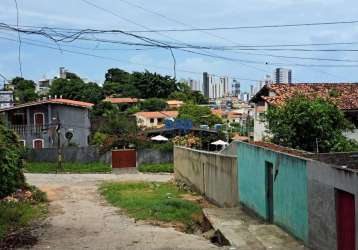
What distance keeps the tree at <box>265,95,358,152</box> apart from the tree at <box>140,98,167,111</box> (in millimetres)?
67057

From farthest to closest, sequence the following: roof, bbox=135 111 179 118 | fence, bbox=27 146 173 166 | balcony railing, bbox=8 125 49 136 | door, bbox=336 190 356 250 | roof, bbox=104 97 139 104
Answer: roof, bbox=104 97 139 104 < roof, bbox=135 111 179 118 < balcony railing, bbox=8 125 49 136 < fence, bbox=27 146 173 166 < door, bbox=336 190 356 250

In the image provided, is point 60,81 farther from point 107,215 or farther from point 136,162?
point 107,215

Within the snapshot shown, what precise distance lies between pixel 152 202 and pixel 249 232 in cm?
842

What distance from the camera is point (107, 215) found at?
19.9m

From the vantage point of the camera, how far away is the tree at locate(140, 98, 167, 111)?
295ft

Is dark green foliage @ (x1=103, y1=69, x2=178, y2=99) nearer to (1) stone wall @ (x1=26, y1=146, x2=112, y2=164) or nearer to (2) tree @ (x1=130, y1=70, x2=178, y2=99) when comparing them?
(2) tree @ (x1=130, y1=70, x2=178, y2=99)

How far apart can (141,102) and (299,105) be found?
7057 centimetres

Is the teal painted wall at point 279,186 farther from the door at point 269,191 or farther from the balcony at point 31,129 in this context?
the balcony at point 31,129

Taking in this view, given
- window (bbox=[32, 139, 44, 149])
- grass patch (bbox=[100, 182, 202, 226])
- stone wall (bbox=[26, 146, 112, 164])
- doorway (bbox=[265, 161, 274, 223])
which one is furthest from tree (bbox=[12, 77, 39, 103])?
doorway (bbox=[265, 161, 274, 223])

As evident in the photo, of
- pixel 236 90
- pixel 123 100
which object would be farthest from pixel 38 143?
pixel 236 90

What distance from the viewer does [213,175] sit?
22391 millimetres

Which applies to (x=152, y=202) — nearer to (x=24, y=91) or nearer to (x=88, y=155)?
(x=88, y=155)

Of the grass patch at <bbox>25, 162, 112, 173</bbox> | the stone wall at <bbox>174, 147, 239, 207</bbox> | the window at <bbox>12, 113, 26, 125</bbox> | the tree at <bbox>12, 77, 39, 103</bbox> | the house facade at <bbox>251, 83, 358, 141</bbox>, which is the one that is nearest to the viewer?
the stone wall at <bbox>174, 147, 239, 207</bbox>

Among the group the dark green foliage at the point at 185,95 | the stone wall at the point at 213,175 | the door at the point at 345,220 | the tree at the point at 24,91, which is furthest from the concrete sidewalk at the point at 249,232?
the dark green foliage at the point at 185,95
